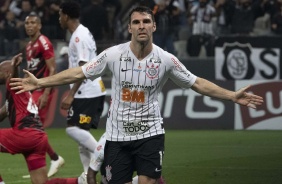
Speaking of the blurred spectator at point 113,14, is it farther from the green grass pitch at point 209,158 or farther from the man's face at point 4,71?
the man's face at point 4,71

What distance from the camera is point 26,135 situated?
1047 cm

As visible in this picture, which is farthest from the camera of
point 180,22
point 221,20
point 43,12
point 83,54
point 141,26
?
point 43,12

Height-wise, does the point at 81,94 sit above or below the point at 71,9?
below

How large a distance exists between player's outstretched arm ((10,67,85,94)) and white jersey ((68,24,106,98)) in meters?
3.61

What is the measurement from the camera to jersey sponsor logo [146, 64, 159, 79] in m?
8.78

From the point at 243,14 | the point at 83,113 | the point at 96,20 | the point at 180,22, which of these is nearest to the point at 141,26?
the point at 83,113

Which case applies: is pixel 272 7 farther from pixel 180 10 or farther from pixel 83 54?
pixel 83 54

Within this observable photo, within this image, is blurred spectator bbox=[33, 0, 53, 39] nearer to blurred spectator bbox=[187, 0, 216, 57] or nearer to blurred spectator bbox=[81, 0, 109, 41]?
blurred spectator bbox=[81, 0, 109, 41]

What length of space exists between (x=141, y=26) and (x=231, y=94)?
1.09 m

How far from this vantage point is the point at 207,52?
21578 millimetres

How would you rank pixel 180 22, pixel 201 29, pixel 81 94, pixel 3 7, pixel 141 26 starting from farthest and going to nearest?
pixel 3 7, pixel 180 22, pixel 201 29, pixel 81 94, pixel 141 26

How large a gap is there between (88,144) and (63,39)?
35.3ft

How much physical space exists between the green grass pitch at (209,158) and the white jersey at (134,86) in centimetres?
348

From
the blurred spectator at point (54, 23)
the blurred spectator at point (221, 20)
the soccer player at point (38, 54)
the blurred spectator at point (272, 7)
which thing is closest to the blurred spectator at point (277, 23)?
the blurred spectator at point (272, 7)
